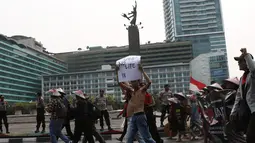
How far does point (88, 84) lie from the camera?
118 meters

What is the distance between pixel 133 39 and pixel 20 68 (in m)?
91.5

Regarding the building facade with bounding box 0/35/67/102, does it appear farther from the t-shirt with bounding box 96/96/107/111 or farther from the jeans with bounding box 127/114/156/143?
the jeans with bounding box 127/114/156/143

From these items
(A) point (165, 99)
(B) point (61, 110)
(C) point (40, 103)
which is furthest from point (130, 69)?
(C) point (40, 103)

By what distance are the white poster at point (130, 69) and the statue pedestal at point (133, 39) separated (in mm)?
21107

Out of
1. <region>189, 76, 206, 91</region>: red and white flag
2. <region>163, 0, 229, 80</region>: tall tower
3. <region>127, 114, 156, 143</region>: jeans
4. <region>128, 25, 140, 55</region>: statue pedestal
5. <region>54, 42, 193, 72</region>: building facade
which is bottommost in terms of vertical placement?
<region>127, 114, 156, 143</region>: jeans

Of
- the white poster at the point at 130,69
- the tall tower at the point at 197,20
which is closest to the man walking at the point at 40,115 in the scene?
the white poster at the point at 130,69

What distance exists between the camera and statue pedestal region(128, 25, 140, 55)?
2630 cm

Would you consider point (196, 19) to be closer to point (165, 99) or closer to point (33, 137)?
point (165, 99)

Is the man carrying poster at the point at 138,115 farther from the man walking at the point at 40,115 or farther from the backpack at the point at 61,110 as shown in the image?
the man walking at the point at 40,115

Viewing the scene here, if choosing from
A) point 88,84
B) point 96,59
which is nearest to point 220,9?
point 96,59

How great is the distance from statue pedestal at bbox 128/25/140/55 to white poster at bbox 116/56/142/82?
2111cm

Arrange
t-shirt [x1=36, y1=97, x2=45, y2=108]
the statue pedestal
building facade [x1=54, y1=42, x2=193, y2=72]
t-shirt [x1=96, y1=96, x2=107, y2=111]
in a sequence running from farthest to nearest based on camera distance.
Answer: building facade [x1=54, y1=42, x2=193, y2=72], the statue pedestal, t-shirt [x1=36, y1=97, x2=45, y2=108], t-shirt [x1=96, y1=96, x2=107, y2=111]

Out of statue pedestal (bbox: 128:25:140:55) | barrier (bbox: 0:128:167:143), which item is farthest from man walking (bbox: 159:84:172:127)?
statue pedestal (bbox: 128:25:140:55)

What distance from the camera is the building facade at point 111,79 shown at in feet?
367
